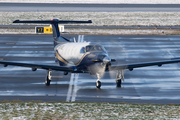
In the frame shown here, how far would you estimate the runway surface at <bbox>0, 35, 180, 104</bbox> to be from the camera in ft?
65.6

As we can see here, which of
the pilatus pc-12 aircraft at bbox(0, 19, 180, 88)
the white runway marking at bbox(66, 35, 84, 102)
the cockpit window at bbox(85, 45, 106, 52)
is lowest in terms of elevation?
the white runway marking at bbox(66, 35, 84, 102)

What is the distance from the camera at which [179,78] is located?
2528cm

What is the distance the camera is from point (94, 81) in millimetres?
24078

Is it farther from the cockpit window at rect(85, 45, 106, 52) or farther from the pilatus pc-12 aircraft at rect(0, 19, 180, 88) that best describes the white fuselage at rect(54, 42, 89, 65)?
the cockpit window at rect(85, 45, 106, 52)

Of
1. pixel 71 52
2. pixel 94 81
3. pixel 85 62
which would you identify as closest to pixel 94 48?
pixel 85 62

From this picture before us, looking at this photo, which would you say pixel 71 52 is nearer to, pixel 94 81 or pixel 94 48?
pixel 94 48

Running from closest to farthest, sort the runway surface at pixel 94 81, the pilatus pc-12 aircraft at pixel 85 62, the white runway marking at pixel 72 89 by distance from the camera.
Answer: the white runway marking at pixel 72 89
the runway surface at pixel 94 81
the pilatus pc-12 aircraft at pixel 85 62

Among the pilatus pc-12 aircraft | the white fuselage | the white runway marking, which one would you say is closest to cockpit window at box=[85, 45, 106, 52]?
the pilatus pc-12 aircraft

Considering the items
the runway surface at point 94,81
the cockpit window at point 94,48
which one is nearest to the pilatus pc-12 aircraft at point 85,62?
the cockpit window at point 94,48

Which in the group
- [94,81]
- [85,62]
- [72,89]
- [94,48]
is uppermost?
[94,48]

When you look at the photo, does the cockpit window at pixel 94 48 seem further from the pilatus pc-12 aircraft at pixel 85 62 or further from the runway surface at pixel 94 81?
the runway surface at pixel 94 81

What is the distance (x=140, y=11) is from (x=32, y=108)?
5729 centimetres

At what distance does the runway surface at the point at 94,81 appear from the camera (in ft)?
65.6

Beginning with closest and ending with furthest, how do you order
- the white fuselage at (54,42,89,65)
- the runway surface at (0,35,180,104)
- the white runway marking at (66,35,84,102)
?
the white runway marking at (66,35,84,102) < the runway surface at (0,35,180,104) < the white fuselage at (54,42,89,65)
